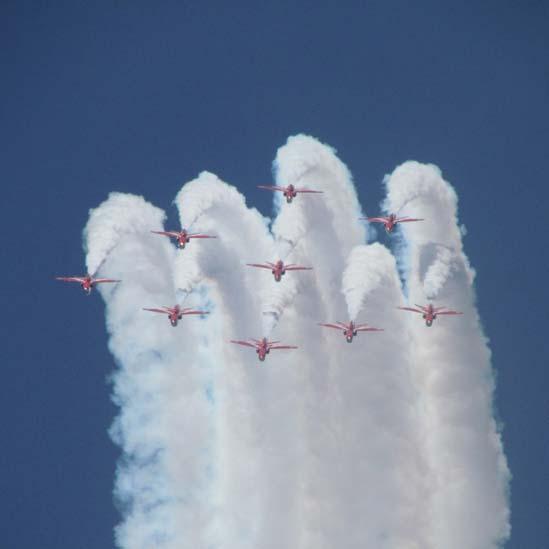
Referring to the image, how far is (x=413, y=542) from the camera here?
15775cm

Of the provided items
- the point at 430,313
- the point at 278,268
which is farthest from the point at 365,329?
the point at 278,268

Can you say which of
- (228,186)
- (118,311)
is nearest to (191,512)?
(118,311)

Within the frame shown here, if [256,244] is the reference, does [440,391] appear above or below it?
below

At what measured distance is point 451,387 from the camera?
161750mm

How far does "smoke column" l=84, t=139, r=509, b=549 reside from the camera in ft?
518

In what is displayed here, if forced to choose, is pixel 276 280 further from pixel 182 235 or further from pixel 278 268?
pixel 182 235

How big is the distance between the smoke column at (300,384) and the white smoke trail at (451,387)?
126mm

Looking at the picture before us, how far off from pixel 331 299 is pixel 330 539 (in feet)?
67.8

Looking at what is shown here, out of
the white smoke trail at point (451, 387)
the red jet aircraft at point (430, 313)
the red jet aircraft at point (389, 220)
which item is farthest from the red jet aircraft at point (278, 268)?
the white smoke trail at point (451, 387)

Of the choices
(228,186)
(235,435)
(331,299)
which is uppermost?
(228,186)

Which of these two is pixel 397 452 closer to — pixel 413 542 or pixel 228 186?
pixel 413 542

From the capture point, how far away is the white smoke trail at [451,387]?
529 ft

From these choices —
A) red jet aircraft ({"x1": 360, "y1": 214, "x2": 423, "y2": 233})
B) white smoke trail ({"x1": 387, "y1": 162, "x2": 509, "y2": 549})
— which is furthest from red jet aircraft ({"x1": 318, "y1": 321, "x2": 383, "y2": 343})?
red jet aircraft ({"x1": 360, "y1": 214, "x2": 423, "y2": 233})

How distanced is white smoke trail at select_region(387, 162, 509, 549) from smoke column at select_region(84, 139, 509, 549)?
126 millimetres
